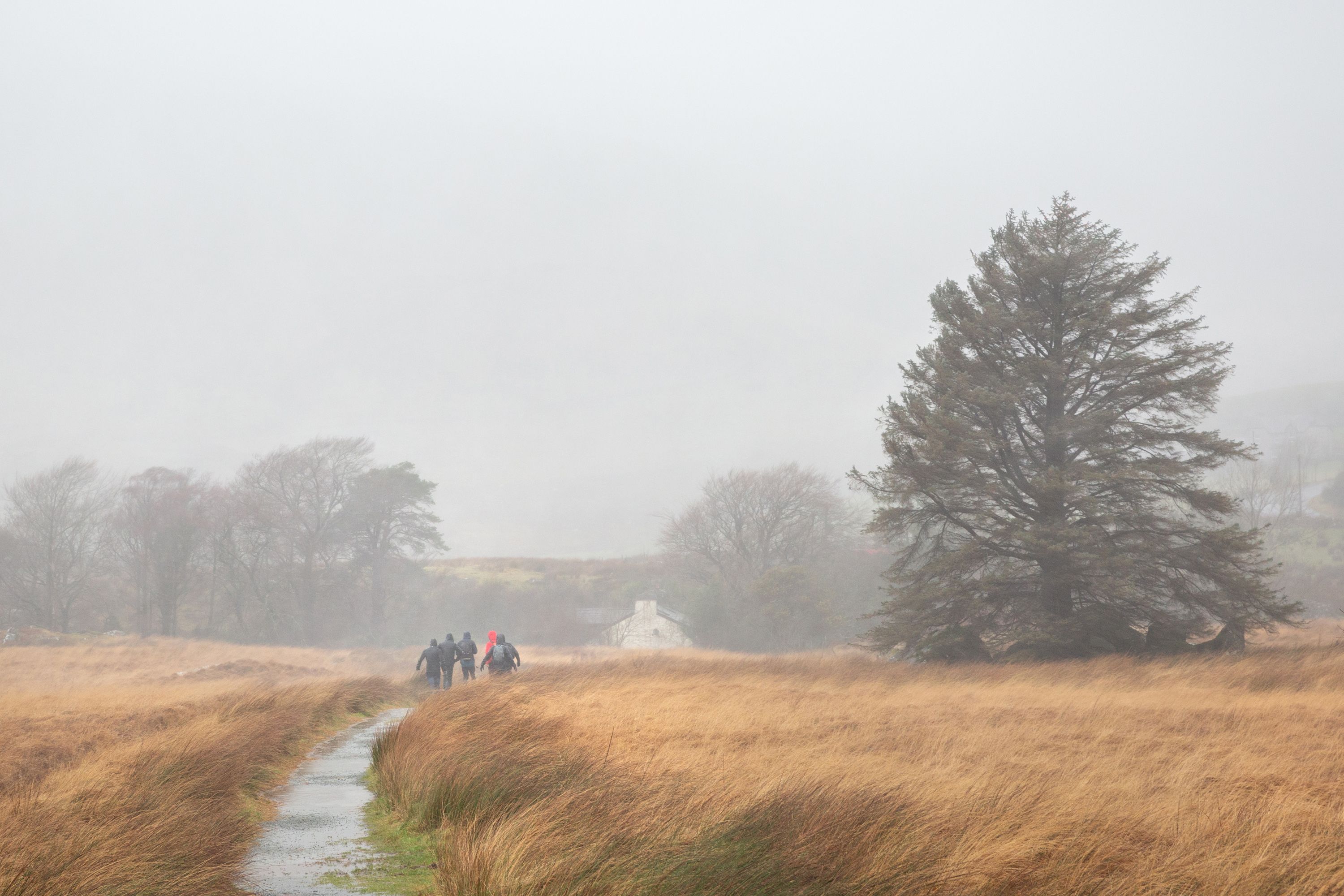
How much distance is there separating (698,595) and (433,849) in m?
47.3

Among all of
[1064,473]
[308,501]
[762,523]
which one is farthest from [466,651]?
[308,501]

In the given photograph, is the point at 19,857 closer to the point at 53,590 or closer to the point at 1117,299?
the point at 1117,299

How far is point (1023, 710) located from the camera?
41.1 feet

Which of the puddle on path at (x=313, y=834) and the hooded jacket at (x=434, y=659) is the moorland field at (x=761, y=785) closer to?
the puddle on path at (x=313, y=834)

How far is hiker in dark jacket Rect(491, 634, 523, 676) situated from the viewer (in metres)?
22.3

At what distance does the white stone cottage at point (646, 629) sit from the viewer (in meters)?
66.1

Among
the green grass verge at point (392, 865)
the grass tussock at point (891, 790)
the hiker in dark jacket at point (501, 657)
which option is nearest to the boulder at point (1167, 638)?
the grass tussock at point (891, 790)

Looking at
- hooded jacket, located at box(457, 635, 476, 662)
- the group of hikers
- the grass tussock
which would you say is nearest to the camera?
the grass tussock

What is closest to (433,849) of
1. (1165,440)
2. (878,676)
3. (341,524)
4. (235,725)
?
(235,725)

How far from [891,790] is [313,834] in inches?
201

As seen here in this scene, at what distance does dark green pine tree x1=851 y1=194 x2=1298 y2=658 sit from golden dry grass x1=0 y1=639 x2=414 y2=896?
46.0 feet

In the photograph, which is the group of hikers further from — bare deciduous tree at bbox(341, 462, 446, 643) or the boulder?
bare deciduous tree at bbox(341, 462, 446, 643)

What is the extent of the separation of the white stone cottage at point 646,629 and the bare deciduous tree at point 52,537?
3411 centimetres

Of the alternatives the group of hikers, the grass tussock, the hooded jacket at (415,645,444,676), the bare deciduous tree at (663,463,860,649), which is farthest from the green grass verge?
the bare deciduous tree at (663,463,860,649)
